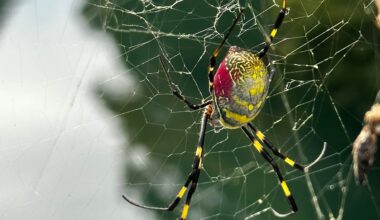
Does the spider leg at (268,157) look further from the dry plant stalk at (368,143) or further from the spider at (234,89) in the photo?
the dry plant stalk at (368,143)

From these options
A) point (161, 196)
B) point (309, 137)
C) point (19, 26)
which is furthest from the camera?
point (309, 137)

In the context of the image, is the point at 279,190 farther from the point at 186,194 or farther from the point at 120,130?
the point at 186,194

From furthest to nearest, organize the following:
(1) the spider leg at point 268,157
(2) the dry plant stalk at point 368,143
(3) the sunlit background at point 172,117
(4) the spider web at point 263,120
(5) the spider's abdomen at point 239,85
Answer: (4) the spider web at point 263,120
(3) the sunlit background at point 172,117
(1) the spider leg at point 268,157
(2) the dry plant stalk at point 368,143
(5) the spider's abdomen at point 239,85

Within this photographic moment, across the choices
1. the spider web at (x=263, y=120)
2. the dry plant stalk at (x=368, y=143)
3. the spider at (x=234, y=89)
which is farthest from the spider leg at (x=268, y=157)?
the spider web at (x=263, y=120)

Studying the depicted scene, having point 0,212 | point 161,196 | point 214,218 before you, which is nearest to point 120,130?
point 161,196

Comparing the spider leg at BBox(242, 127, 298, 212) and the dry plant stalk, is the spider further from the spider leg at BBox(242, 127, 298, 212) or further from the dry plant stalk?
the dry plant stalk

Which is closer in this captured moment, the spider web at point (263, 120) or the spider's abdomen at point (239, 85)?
the spider's abdomen at point (239, 85)
